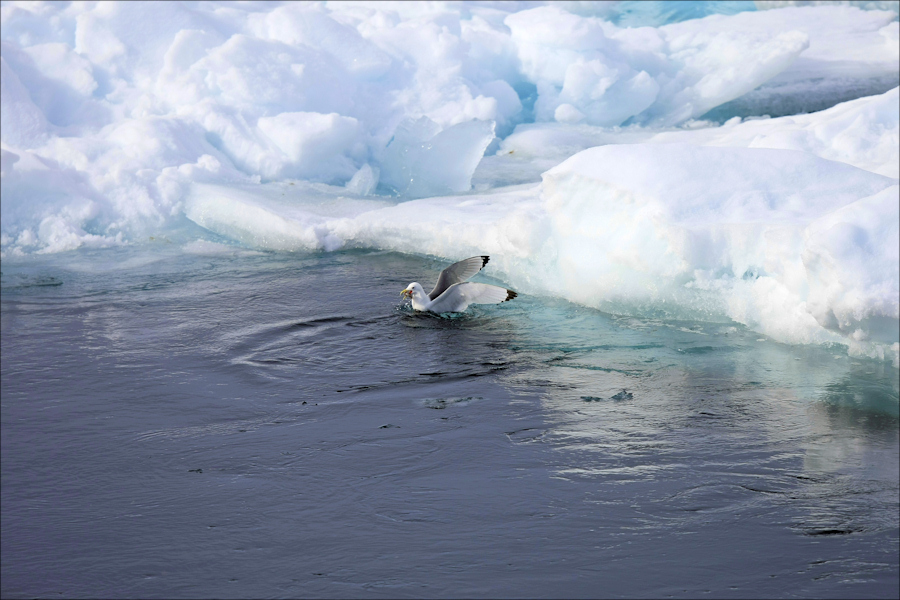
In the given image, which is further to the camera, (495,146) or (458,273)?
(495,146)

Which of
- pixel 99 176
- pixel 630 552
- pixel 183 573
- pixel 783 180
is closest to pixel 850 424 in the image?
pixel 630 552

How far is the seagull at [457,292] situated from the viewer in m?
6.82

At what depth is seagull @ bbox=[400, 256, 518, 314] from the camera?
22.4 feet

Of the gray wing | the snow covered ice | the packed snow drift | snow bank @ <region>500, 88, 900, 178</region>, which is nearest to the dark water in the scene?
the snow covered ice

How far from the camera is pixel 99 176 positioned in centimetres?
977

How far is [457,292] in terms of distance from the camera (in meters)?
6.86

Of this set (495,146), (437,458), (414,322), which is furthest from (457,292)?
(495,146)

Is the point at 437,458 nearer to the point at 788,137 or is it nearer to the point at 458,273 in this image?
the point at 458,273

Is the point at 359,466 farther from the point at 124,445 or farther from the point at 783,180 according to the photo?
the point at 783,180

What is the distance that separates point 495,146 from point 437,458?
867cm

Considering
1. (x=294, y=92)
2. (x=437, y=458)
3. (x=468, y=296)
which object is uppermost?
(x=294, y=92)

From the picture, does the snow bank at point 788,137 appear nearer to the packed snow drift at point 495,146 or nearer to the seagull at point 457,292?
the packed snow drift at point 495,146

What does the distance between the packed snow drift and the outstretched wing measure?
1.87ft

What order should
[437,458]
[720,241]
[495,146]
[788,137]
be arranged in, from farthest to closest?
[495,146], [788,137], [720,241], [437,458]
